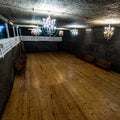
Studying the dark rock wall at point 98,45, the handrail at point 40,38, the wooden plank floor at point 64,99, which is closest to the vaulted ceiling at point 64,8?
the wooden plank floor at point 64,99

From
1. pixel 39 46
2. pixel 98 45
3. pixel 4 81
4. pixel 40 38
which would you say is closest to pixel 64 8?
pixel 4 81

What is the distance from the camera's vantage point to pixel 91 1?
7.88 ft

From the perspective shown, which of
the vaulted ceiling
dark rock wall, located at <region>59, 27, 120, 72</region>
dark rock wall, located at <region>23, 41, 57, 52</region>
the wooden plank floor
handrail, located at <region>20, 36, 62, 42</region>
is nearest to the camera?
the vaulted ceiling

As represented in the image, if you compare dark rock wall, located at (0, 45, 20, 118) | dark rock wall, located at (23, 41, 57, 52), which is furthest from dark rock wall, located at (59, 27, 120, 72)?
dark rock wall, located at (0, 45, 20, 118)

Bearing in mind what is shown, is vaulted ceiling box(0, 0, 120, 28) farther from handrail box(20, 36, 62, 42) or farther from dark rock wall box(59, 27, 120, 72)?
handrail box(20, 36, 62, 42)

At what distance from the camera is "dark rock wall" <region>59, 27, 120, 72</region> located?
21.9ft

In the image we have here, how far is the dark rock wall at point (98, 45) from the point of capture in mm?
6676

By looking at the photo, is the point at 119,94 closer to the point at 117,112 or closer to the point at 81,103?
the point at 117,112

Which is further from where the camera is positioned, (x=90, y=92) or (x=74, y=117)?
(x=90, y=92)

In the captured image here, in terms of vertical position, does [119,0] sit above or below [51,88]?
above

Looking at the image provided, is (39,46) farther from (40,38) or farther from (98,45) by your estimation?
(98,45)

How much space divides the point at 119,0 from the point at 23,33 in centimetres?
1289

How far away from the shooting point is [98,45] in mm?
8266

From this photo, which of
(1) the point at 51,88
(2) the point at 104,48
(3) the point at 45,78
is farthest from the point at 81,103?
(2) the point at 104,48
